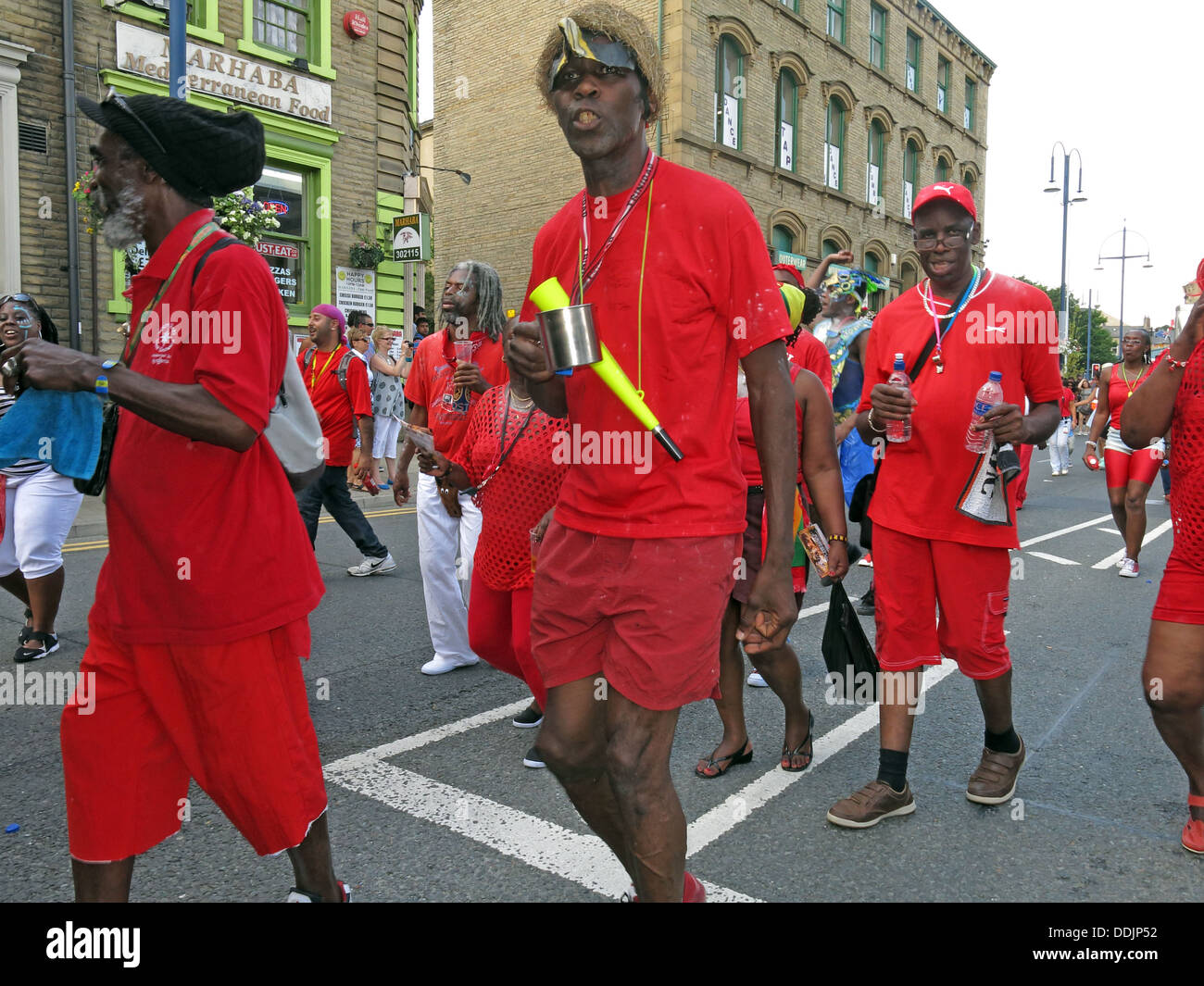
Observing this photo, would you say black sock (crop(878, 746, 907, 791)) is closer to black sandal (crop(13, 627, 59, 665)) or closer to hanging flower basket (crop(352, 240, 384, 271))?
black sandal (crop(13, 627, 59, 665))

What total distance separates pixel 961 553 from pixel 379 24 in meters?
17.7

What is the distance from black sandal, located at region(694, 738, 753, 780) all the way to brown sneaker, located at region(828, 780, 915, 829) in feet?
1.70

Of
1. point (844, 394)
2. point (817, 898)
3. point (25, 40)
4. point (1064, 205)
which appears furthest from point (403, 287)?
point (1064, 205)

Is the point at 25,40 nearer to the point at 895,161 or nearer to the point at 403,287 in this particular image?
the point at 403,287

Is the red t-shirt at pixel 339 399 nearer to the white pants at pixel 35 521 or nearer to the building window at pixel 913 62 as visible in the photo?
the white pants at pixel 35 521

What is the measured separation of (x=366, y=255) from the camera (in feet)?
57.8

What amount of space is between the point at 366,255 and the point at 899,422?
1544 centimetres

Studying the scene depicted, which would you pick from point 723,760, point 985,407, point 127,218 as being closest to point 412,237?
point 723,760

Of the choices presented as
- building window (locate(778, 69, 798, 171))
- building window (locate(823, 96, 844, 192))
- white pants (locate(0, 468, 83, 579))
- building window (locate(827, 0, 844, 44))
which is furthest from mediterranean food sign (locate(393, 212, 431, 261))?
building window (locate(827, 0, 844, 44))

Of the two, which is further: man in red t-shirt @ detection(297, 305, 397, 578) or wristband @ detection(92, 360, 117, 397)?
man in red t-shirt @ detection(297, 305, 397, 578)

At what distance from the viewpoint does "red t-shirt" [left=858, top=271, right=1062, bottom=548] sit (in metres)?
3.58

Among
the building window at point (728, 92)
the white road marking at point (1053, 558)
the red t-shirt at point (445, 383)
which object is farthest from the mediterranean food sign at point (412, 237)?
the red t-shirt at point (445, 383)

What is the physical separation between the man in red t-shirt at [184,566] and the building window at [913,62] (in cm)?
3302

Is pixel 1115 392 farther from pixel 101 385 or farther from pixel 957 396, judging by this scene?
pixel 101 385
